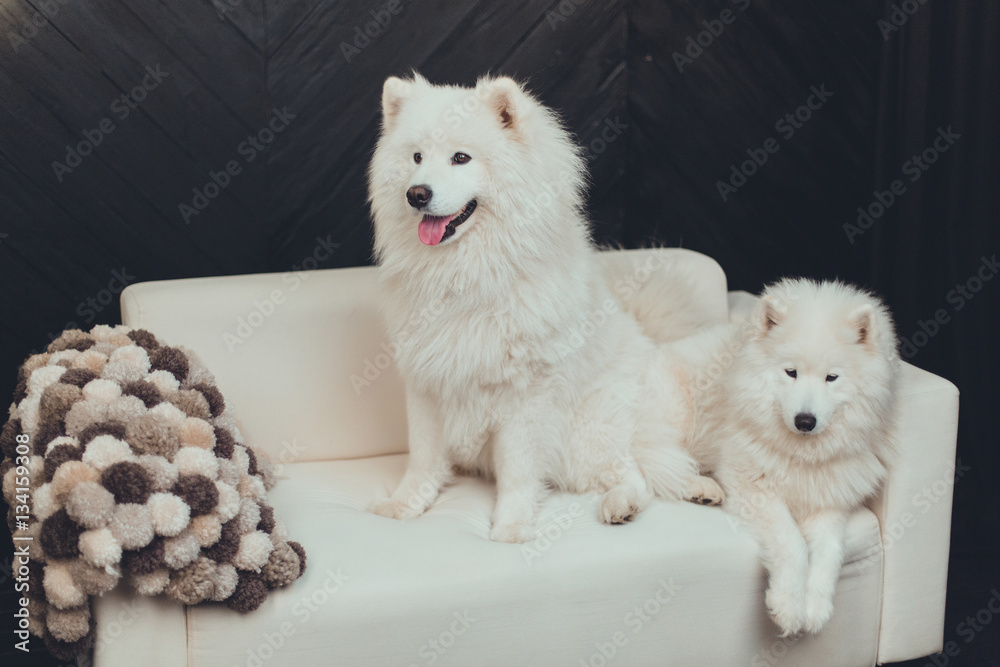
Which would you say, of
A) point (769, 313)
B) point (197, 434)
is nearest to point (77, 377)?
point (197, 434)

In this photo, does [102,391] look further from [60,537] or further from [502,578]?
[502,578]

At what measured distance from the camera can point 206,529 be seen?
5.02 ft

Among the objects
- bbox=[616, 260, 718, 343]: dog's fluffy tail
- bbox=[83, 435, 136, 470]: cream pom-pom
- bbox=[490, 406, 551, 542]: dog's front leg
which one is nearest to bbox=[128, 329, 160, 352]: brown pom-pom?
bbox=[83, 435, 136, 470]: cream pom-pom

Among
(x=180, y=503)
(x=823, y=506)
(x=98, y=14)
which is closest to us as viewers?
(x=180, y=503)

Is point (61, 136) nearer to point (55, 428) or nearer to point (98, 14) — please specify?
point (98, 14)

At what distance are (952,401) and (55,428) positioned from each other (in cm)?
198

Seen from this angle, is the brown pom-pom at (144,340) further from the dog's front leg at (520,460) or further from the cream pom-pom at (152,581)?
the dog's front leg at (520,460)

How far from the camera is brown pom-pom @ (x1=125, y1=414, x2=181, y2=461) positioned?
1.56m

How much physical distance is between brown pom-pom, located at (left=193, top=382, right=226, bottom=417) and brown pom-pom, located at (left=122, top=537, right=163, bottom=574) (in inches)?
15.2

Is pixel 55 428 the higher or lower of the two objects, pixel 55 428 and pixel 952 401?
the lower

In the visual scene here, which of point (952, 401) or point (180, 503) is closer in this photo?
point (180, 503)

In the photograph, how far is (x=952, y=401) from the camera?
73.5 inches

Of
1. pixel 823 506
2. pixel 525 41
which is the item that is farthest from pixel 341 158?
pixel 823 506

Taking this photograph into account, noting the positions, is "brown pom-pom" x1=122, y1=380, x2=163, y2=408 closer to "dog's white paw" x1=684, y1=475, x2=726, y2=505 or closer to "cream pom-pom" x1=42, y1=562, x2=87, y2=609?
"cream pom-pom" x1=42, y1=562, x2=87, y2=609
